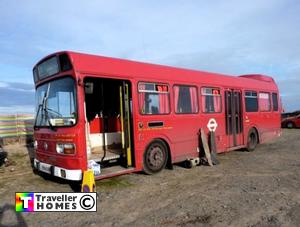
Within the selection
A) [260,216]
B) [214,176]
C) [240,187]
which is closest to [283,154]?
[214,176]

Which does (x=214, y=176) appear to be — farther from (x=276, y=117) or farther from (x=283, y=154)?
(x=276, y=117)

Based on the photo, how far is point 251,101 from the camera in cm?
1306

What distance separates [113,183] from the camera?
26.6 feet

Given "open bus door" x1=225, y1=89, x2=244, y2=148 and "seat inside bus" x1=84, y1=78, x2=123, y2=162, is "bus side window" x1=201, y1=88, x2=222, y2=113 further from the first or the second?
"seat inside bus" x1=84, y1=78, x2=123, y2=162

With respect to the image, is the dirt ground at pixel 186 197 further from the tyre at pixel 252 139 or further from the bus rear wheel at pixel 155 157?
the tyre at pixel 252 139

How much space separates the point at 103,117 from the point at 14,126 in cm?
1414

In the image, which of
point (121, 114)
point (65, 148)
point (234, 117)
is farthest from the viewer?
point (234, 117)

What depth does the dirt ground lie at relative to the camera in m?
5.39

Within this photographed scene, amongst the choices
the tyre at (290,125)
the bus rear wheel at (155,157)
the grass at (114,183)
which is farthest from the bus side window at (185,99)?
the tyre at (290,125)

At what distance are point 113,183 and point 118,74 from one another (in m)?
2.68

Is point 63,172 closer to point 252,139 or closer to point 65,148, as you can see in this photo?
point 65,148

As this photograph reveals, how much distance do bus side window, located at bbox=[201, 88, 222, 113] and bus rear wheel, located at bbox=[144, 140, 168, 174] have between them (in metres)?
2.26

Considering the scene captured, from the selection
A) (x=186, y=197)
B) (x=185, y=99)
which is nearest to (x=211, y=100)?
(x=185, y=99)

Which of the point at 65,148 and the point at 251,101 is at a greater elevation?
the point at 251,101
